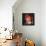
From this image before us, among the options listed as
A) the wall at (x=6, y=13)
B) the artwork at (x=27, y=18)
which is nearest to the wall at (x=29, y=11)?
the artwork at (x=27, y=18)

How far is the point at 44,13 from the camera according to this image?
4.54 m

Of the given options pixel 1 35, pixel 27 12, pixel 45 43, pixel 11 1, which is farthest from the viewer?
pixel 27 12

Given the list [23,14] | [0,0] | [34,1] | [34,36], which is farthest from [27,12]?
[0,0]

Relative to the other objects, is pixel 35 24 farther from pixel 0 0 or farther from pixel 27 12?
pixel 0 0

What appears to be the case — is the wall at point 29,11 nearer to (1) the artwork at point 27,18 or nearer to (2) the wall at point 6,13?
(1) the artwork at point 27,18

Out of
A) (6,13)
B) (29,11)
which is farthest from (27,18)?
(6,13)

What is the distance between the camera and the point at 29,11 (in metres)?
5.10

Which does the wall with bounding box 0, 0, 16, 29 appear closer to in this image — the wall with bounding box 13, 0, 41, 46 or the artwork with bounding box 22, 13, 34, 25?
the wall with bounding box 13, 0, 41, 46

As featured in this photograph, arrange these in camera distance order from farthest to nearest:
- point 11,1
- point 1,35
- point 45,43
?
point 45,43, point 11,1, point 1,35

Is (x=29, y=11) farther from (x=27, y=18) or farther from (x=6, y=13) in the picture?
(x=6, y=13)

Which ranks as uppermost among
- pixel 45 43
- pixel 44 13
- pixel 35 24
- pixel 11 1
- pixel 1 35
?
pixel 11 1

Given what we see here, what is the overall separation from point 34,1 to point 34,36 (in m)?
1.41

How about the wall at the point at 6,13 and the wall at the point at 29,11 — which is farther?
the wall at the point at 29,11

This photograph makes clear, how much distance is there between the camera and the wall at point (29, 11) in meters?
5.11
